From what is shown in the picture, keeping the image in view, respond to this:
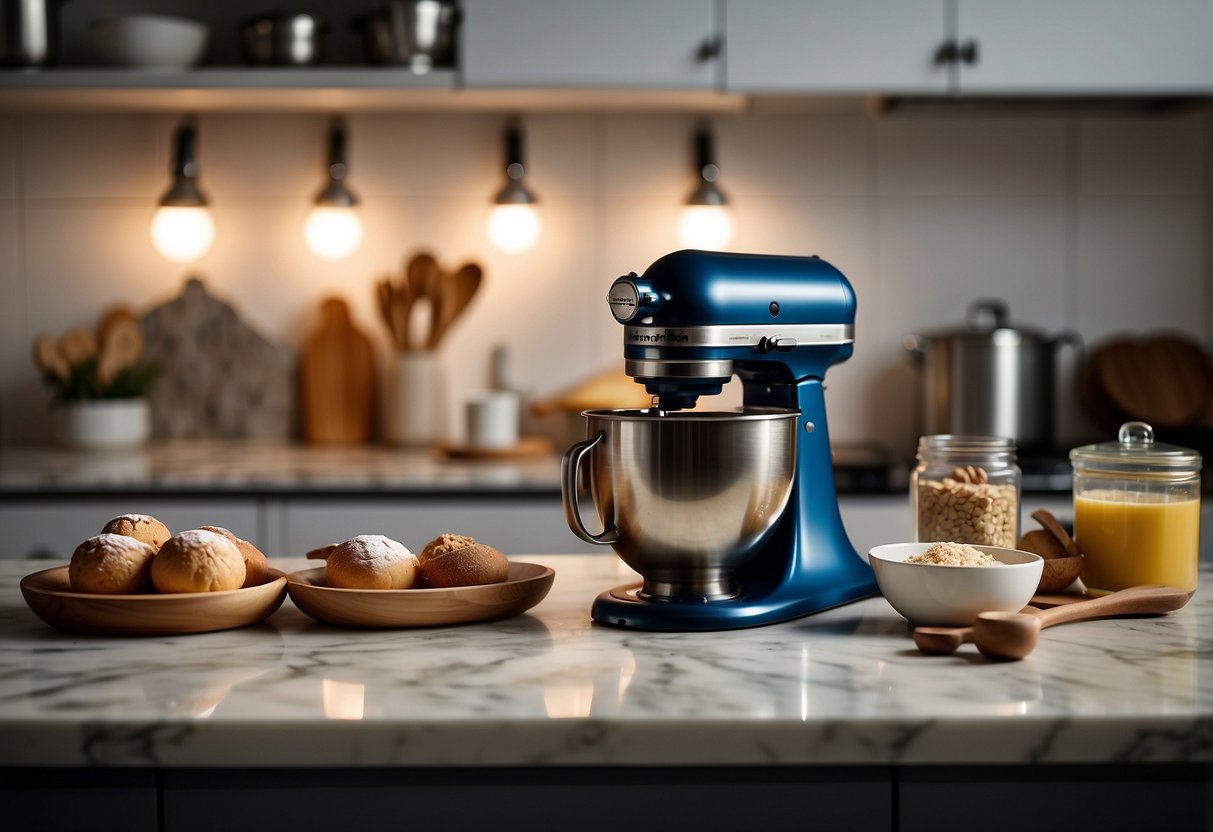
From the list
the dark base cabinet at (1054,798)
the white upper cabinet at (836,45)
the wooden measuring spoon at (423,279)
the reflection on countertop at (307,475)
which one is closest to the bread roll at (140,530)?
the dark base cabinet at (1054,798)

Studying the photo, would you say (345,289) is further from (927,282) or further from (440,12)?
(927,282)

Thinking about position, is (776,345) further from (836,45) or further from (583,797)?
(836,45)

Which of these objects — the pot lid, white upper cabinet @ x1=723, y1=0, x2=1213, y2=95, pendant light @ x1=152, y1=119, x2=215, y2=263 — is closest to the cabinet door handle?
A: white upper cabinet @ x1=723, y1=0, x2=1213, y2=95

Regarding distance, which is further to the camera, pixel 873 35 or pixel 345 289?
pixel 345 289

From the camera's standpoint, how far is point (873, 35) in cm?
253

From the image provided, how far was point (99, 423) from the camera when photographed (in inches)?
111

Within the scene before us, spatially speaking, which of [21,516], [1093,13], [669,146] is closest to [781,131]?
[669,146]

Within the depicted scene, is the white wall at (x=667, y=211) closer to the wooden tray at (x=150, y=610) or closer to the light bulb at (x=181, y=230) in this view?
the light bulb at (x=181, y=230)

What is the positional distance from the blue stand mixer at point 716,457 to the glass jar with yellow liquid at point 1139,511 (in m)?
0.23

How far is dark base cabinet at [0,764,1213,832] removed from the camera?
0.94m

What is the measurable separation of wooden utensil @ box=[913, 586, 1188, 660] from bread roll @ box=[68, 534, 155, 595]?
2.18 feet

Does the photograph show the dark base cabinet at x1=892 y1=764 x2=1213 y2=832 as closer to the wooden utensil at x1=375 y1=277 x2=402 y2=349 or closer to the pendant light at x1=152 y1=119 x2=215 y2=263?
the wooden utensil at x1=375 y1=277 x2=402 y2=349

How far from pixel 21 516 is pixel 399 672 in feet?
5.46

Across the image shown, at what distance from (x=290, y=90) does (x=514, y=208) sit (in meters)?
0.56
